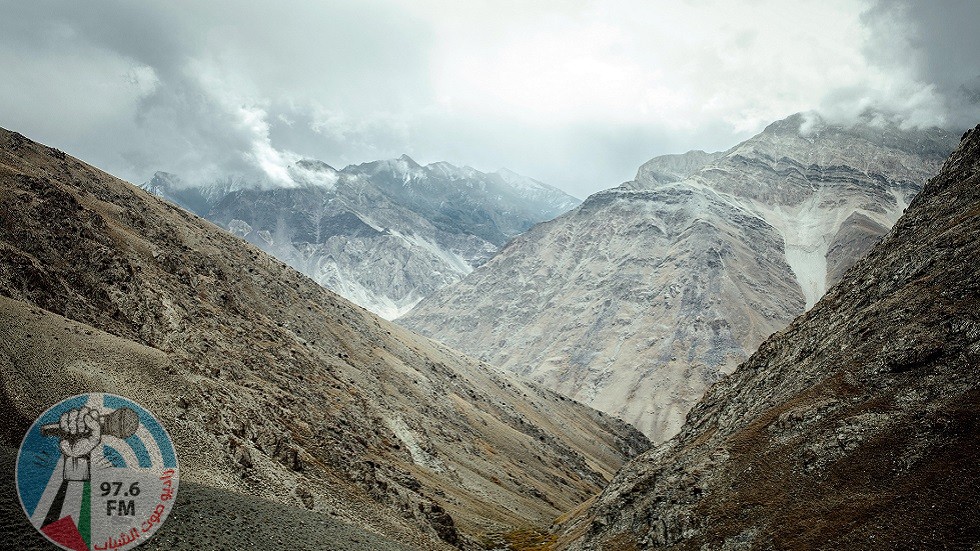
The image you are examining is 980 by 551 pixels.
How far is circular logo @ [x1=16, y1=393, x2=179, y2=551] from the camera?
30250 mm

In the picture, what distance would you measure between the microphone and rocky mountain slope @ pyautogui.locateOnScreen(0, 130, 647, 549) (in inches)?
68.8

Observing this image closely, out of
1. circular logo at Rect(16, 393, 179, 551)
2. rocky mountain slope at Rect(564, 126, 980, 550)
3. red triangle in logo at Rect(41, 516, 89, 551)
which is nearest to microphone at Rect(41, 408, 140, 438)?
circular logo at Rect(16, 393, 179, 551)

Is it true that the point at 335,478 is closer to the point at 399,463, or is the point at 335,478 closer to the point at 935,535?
the point at 399,463

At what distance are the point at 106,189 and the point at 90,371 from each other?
71.7 metres

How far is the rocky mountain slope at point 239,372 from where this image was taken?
47688mm

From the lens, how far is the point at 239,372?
70.1 metres

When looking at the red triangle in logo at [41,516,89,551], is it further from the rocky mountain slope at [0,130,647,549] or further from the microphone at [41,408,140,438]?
the microphone at [41,408,140,438]

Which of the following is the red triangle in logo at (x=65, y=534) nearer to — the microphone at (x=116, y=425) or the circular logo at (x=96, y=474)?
the circular logo at (x=96, y=474)

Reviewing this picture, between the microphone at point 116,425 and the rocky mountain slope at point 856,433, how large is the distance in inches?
1719

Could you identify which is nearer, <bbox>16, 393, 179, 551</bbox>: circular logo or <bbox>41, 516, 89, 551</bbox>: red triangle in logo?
<bbox>41, 516, 89, 551</bbox>: red triangle in logo

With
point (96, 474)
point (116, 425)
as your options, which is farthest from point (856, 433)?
point (116, 425)

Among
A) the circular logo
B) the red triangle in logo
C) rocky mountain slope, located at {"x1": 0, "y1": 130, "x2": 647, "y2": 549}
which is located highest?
rocky mountain slope, located at {"x1": 0, "y1": 130, "x2": 647, "y2": 549}

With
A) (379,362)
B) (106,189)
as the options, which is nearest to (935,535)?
(379,362)

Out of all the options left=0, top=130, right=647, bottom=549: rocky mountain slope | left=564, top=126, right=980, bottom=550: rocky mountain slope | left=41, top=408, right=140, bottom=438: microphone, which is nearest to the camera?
left=41, top=408, right=140, bottom=438: microphone
